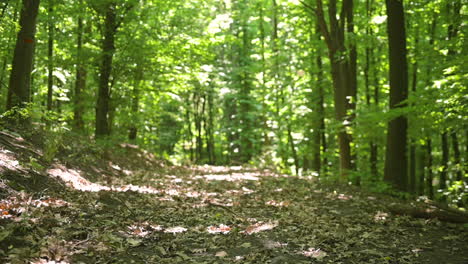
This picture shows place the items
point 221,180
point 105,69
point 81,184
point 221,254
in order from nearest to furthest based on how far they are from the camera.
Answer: point 221,254 → point 81,184 → point 221,180 → point 105,69

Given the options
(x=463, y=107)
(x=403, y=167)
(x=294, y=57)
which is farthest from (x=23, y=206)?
(x=294, y=57)

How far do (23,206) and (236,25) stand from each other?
2638 centimetres

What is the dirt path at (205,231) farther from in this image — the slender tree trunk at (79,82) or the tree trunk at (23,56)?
the slender tree trunk at (79,82)

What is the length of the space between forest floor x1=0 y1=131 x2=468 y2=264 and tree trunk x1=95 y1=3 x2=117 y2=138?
4.74 meters

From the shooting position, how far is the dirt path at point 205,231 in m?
4.42

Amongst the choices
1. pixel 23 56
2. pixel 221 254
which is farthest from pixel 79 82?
pixel 221 254

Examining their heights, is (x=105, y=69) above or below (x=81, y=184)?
above

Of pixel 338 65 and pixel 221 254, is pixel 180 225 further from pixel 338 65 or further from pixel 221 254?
pixel 338 65

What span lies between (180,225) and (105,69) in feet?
30.5

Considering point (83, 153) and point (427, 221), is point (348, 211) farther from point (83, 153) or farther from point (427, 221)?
point (83, 153)

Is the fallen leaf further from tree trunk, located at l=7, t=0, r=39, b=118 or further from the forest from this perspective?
tree trunk, located at l=7, t=0, r=39, b=118

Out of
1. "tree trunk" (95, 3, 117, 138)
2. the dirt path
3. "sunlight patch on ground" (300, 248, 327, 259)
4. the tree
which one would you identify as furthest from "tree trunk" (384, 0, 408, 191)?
"tree trunk" (95, 3, 117, 138)

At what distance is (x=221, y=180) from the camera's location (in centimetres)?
1299

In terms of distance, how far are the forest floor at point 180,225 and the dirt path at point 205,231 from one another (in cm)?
1
